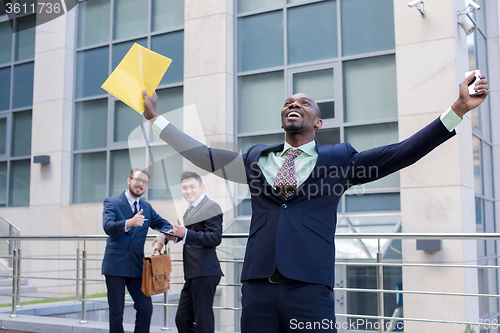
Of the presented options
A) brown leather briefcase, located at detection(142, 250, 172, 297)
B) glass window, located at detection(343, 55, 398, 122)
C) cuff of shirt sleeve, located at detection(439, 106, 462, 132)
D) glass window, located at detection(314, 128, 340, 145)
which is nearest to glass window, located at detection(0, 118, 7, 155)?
glass window, located at detection(314, 128, 340, 145)

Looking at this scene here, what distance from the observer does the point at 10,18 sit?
13188 millimetres

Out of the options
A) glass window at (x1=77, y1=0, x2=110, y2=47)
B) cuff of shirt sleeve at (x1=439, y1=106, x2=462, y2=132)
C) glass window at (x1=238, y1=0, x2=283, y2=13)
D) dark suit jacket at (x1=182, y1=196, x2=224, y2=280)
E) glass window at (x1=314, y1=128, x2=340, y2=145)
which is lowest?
dark suit jacket at (x1=182, y1=196, x2=224, y2=280)

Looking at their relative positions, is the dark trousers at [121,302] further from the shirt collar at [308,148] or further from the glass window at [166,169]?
the shirt collar at [308,148]

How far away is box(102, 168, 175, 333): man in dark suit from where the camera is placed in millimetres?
5027

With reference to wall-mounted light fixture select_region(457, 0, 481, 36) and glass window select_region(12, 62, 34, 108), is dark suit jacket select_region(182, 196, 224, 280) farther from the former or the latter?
glass window select_region(12, 62, 34, 108)

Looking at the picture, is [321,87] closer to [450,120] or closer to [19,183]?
[450,120]

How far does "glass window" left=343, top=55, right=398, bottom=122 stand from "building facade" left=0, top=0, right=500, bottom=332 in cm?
2

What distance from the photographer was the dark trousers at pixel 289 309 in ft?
7.34

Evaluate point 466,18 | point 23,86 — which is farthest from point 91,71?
point 466,18

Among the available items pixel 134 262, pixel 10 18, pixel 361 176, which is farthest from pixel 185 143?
pixel 10 18

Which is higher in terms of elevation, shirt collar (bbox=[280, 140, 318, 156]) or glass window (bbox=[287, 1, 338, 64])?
glass window (bbox=[287, 1, 338, 64])

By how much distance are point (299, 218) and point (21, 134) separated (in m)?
11.8

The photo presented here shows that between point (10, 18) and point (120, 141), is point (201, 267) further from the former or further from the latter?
point (10, 18)

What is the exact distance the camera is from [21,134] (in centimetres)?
1253
